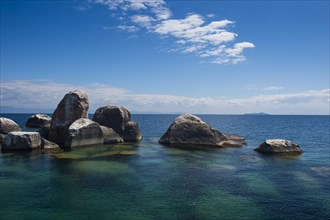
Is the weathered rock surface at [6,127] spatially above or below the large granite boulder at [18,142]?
above

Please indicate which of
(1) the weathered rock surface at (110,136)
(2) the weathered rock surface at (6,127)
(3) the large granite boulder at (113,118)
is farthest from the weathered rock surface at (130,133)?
(2) the weathered rock surface at (6,127)

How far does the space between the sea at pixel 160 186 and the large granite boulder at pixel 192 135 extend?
31.2 feet

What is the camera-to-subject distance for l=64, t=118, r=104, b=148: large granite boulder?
3941 centimetres

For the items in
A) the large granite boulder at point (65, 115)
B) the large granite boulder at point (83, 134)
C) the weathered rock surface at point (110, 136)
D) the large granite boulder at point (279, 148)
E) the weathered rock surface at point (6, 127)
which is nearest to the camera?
the large granite boulder at point (279, 148)

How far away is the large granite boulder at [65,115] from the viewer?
43781 millimetres

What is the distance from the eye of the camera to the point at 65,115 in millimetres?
43969

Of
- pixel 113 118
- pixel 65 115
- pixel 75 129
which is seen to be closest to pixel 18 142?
pixel 75 129

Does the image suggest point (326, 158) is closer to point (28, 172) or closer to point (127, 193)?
point (127, 193)

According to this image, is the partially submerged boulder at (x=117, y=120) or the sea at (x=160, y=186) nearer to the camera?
the sea at (x=160, y=186)

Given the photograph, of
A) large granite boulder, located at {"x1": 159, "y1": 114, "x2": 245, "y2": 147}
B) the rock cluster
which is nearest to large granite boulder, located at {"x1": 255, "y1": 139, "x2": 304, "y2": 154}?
large granite boulder, located at {"x1": 159, "y1": 114, "x2": 245, "y2": 147}

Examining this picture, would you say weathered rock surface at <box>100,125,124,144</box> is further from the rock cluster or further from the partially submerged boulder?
the partially submerged boulder

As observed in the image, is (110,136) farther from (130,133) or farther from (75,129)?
(75,129)

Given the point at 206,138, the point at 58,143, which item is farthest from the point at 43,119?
the point at 206,138

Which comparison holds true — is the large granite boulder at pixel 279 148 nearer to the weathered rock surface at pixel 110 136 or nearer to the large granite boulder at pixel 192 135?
the large granite boulder at pixel 192 135
